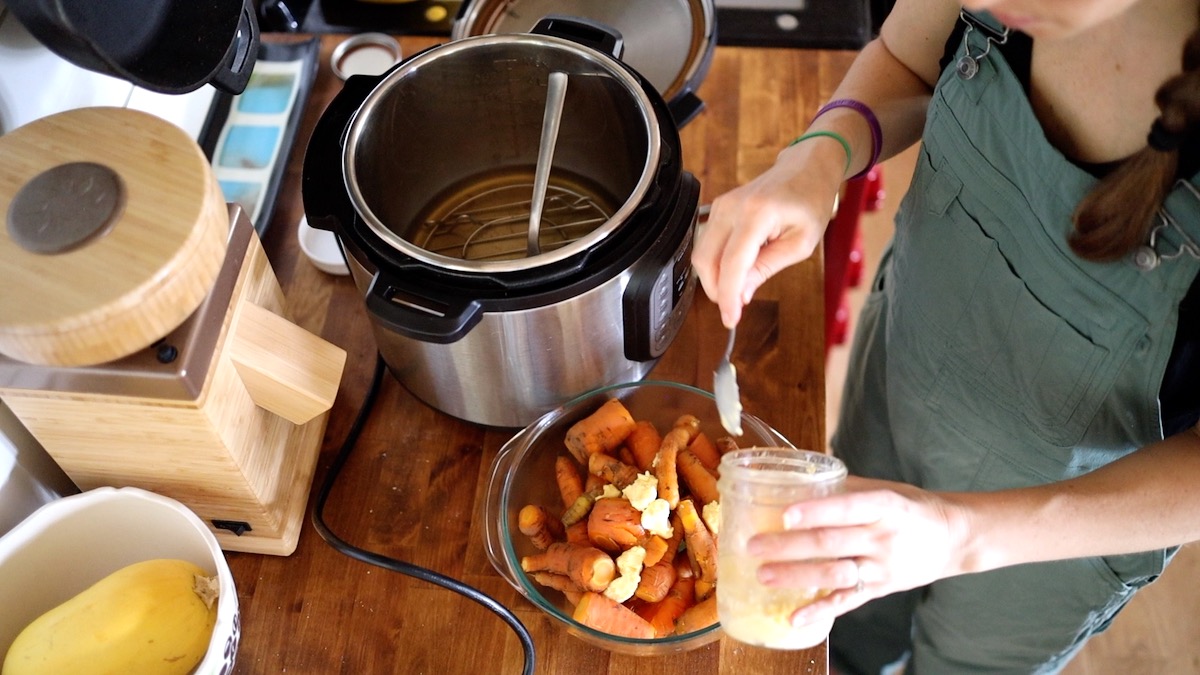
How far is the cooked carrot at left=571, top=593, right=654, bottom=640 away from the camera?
0.71 meters

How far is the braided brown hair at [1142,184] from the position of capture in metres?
0.57

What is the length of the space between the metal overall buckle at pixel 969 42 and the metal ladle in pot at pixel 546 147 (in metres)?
0.33

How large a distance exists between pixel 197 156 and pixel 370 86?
0.24 m

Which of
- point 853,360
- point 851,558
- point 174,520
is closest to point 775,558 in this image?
point 851,558

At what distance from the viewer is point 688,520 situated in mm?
750

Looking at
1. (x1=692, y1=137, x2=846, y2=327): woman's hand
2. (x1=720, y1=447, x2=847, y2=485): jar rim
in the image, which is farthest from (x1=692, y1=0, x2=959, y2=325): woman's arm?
(x1=720, y1=447, x2=847, y2=485): jar rim

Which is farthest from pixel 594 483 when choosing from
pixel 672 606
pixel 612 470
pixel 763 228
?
pixel 763 228

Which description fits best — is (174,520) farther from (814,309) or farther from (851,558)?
(814,309)

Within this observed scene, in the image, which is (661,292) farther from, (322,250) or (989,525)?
(322,250)

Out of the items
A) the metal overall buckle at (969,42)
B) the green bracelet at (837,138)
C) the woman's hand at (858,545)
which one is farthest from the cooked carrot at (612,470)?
the metal overall buckle at (969,42)

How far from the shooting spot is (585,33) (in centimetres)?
85

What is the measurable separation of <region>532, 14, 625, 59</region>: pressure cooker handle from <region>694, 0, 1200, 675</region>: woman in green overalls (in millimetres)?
184

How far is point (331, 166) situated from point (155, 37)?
0.53ft

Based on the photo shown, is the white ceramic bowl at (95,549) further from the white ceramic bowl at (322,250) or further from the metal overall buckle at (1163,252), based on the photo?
the metal overall buckle at (1163,252)
